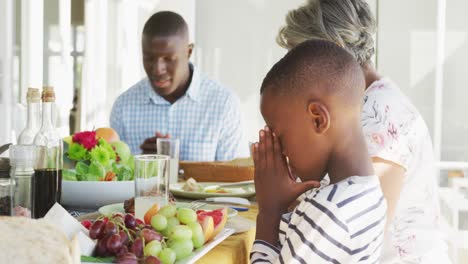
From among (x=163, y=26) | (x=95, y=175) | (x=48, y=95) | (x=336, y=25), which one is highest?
(x=163, y=26)

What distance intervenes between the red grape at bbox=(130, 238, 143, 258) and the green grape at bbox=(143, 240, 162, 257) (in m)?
0.01

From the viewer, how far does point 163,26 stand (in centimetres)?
326

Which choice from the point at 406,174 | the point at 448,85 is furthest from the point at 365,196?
the point at 448,85

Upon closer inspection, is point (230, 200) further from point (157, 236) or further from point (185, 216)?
point (157, 236)

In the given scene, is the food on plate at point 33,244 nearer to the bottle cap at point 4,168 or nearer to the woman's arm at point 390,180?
the bottle cap at point 4,168

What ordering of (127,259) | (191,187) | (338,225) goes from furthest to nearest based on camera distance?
1. (191,187)
2. (338,225)
3. (127,259)

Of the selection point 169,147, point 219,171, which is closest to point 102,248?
point 169,147

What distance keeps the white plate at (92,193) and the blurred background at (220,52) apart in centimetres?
212

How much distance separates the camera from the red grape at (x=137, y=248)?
1191mm

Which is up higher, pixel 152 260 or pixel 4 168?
pixel 4 168

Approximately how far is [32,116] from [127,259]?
60 centimetres

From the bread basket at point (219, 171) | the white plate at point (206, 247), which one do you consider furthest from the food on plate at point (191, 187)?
the white plate at point (206, 247)

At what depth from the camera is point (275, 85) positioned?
1.35 meters

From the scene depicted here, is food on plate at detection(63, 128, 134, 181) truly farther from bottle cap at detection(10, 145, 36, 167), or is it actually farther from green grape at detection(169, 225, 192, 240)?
green grape at detection(169, 225, 192, 240)
